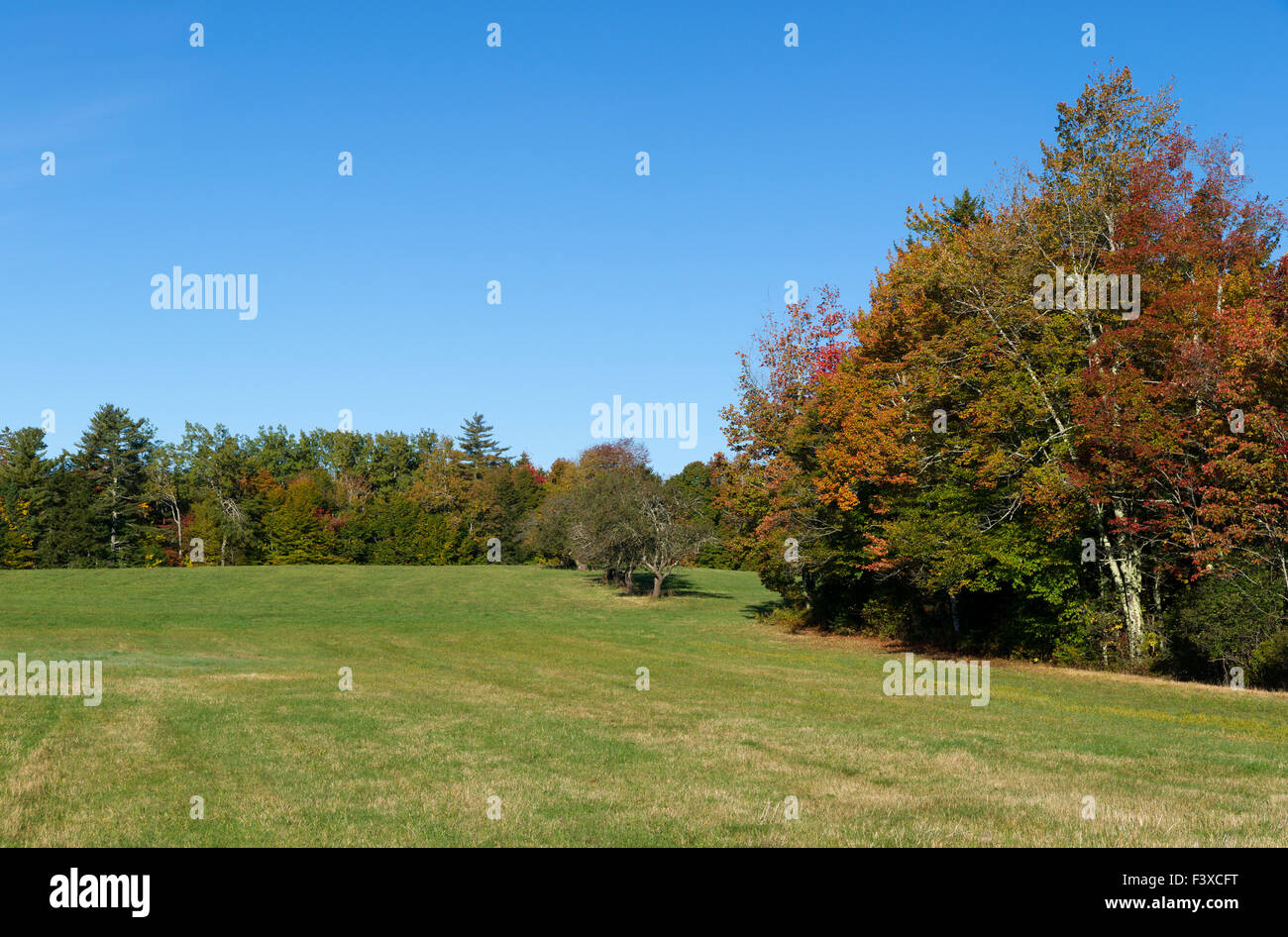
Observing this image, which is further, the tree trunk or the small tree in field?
the small tree in field

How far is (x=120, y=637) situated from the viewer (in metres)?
35.2

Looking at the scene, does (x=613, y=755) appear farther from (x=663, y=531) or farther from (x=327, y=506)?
(x=327, y=506)

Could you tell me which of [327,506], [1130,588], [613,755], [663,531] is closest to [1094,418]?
[1130,588]

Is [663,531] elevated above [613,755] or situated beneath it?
elevated above

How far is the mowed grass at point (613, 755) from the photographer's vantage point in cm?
880

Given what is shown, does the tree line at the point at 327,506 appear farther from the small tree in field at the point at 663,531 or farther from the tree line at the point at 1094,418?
the tree line at the point at 1094,418

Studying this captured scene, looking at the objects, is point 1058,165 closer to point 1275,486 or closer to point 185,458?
point 1275,486

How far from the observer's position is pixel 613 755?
12.9m

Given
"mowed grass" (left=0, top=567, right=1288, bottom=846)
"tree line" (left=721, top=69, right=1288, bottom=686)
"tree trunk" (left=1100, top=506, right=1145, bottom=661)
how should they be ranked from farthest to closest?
"tree trunk" (left=1100, top=506, right=1145, bottom=661) → "tree line" (left=721, top=69, right=1288, bottom=686) → "mowed grass" (left=0, top=567, right=1288, bottom=846)

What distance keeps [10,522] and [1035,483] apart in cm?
8979

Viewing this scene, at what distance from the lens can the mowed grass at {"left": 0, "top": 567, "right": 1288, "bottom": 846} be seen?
8.80 m

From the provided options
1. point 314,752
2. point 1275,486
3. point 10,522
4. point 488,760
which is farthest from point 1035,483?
point 10,522

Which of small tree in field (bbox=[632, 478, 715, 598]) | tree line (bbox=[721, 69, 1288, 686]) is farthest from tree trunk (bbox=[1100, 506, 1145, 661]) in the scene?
small tree in field (bbox=[632, 478, 715, 598])

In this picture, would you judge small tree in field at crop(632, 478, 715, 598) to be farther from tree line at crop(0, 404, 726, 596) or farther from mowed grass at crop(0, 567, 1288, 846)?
mowed grass at crop(0, 567, 1288, 846)
